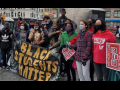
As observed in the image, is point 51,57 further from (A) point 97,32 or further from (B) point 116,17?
(B) point 116,17

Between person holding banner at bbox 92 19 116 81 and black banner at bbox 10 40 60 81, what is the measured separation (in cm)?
133

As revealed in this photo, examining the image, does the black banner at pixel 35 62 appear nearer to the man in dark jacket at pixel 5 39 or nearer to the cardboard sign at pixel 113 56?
the man in dark jacket at pixel 5 39

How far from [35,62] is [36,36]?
1.05 meters

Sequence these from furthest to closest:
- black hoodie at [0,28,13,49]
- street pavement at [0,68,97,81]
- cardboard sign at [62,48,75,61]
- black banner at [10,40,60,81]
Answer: black hoodie at [0,28,13,49]
street pavement at [0,68,97,81]
black banner at [10,40,60,81]
cardboard sign at [62,48,75,61]

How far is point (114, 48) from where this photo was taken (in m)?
3.04

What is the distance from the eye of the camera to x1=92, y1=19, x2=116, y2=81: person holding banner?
3.08 metres

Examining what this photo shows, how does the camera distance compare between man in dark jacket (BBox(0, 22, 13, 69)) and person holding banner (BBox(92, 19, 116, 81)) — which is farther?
man in dark jacket (BBox(0, 22, 13, 69))

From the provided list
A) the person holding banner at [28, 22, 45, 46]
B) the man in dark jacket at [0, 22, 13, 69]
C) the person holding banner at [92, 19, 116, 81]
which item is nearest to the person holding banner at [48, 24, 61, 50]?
the person holding banner at [28, 22, 45, 46]

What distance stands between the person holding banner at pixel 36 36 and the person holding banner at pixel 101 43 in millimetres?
2369

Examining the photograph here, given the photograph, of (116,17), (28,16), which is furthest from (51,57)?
(116,17)

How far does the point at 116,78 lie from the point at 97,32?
3.77 ft

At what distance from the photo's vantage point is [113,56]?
3066 millimetres

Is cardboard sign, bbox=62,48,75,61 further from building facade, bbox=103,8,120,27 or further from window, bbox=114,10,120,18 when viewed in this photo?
window, bbox=114,10,120,18

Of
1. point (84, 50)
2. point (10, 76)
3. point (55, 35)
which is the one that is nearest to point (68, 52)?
point (84, 50)
